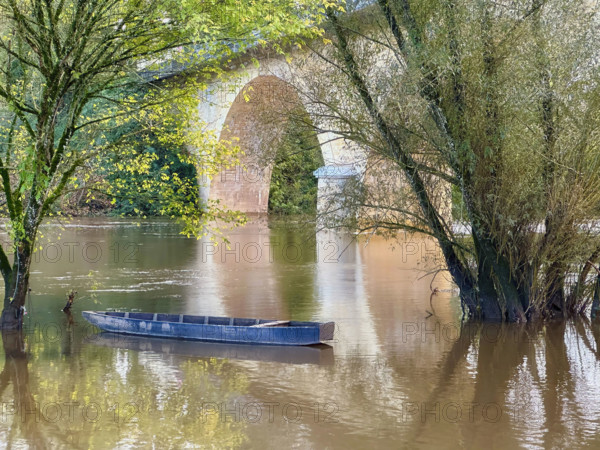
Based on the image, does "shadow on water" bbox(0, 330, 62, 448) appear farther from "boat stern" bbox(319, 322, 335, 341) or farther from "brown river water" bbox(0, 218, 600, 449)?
"boat stern" bbox(319, 322, 335, 341)

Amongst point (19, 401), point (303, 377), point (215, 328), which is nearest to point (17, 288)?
point (215, 328)

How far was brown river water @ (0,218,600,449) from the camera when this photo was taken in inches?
265

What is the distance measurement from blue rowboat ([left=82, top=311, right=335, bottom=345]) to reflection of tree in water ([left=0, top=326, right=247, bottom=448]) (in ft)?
2.19

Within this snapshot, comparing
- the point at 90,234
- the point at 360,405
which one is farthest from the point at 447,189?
the point at 90,234

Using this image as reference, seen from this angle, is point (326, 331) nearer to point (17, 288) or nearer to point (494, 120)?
point (494, 120)

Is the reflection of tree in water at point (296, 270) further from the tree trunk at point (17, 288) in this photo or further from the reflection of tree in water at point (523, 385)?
the tree trunk at point (17, 288)

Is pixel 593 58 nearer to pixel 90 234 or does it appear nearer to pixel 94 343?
pixel 94 343

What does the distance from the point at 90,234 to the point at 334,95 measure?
1532 centimetres

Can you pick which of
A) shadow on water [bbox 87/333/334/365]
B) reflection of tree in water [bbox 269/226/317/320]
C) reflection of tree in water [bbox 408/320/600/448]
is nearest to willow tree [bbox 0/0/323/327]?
shadow on water [bbox 87/333/334/365]

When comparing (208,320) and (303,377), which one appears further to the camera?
(208,320)

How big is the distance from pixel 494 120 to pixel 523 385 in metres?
3.14

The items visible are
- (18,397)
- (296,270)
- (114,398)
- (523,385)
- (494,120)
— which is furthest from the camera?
(296,270)

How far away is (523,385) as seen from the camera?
8258 millimetres

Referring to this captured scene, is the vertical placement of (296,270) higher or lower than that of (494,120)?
lower
